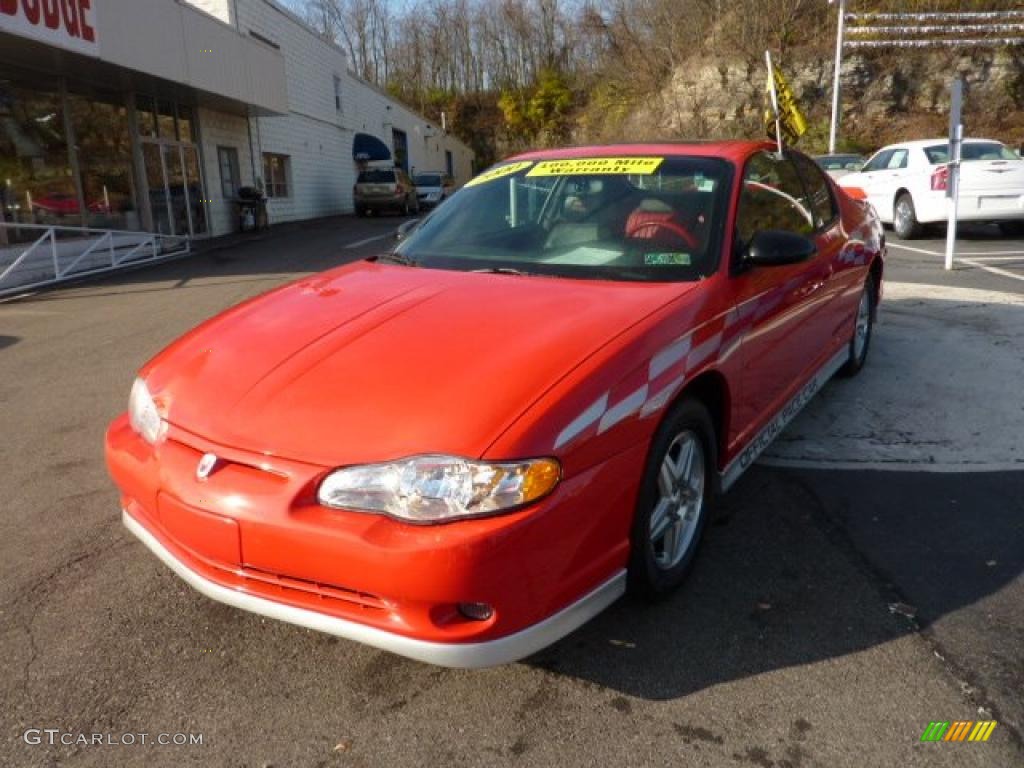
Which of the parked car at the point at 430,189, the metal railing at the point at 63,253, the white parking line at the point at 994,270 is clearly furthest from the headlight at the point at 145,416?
the parked car at the point at 430,189

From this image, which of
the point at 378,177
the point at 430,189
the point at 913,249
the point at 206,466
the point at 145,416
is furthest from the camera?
the point at 430,189

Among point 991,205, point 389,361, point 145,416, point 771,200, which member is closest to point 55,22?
point 145,416

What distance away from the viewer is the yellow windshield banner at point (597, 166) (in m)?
3.65

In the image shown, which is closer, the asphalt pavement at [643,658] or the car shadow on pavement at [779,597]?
the asphalt pavement at [643,658]

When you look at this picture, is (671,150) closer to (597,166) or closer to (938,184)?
(597,166)

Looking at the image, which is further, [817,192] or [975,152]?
[975,152]

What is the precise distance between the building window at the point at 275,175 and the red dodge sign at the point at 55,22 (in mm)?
11204

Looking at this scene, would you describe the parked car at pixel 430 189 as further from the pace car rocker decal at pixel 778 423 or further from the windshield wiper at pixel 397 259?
the windshield wiper at pixel 397 259

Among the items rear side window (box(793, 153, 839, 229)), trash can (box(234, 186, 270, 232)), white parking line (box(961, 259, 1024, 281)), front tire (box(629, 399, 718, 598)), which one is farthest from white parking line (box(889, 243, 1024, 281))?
trash can (box(234, 186, 270, 232))

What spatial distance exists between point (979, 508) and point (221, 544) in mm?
3136

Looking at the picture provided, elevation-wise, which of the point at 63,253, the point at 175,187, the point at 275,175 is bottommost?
the point at 63,253

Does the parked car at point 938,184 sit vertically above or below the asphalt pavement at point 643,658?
above

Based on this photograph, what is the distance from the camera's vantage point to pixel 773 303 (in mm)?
3402

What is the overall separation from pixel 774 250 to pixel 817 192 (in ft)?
5.91
